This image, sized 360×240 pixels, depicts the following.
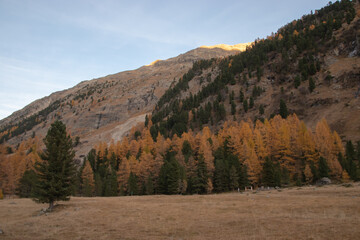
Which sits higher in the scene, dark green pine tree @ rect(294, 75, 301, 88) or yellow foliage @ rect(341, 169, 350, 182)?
dark green pine tree @ rect(294, 75, 301, 88)

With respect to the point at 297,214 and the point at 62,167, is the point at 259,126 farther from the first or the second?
the point at 62,167

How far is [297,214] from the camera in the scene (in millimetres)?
20344

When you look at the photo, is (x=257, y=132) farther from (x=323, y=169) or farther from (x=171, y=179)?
(x=171, y=179)

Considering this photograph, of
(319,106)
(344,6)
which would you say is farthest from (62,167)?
(344,6)

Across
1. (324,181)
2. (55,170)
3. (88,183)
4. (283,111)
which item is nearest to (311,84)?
(283,111)

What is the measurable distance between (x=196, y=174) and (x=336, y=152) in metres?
40.9

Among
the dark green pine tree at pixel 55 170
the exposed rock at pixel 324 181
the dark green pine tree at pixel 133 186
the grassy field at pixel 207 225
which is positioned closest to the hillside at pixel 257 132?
the dark green pine tree at pixel 133 186

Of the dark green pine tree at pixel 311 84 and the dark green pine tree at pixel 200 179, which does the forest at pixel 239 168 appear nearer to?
the dark green pine tree at pixel 200 179

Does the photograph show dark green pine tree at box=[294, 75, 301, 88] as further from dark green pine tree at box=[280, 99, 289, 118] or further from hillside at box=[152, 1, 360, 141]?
dark green pine tree at box=[280, 99, 289, 118]

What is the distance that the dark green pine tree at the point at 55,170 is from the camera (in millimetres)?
28947

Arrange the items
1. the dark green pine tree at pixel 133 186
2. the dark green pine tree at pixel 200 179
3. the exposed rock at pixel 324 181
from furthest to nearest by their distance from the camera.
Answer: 1. the dark green pine tree at pixel 133 186
2. the dark green pine tree at pixel 200 179
3. the exposed rock at pixel 324 181

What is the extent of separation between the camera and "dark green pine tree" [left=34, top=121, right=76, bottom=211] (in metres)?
28.9

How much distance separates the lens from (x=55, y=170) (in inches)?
1199

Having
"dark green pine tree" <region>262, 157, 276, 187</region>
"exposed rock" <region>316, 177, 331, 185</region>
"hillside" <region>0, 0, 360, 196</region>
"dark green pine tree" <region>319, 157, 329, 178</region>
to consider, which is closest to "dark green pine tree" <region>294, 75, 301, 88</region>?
"hillside" <region>0, 0, 360, 196</region>
